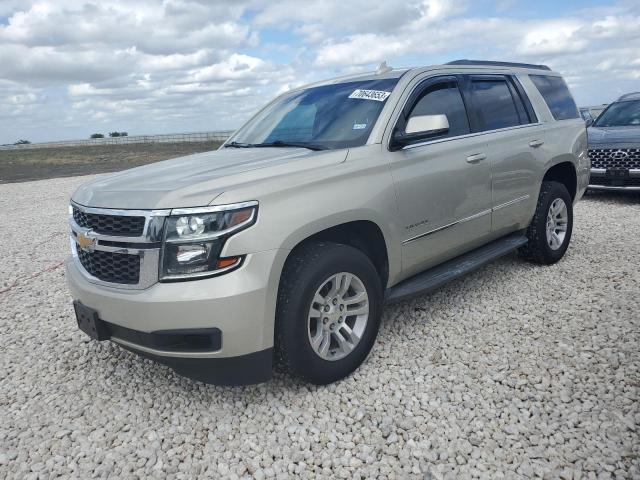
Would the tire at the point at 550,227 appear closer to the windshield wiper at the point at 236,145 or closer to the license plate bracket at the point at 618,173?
the windshield wiper at the point at 236,145

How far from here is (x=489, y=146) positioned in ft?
13.3

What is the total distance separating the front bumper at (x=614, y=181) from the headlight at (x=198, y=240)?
25.5 ft

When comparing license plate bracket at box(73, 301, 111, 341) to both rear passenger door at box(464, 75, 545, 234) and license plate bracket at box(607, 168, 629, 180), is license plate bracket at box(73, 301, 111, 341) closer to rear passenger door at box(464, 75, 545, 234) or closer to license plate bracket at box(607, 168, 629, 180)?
rear passenger door at box(464, 75, 545, 234)

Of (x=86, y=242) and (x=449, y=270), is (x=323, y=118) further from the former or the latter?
(x=86, y=242)

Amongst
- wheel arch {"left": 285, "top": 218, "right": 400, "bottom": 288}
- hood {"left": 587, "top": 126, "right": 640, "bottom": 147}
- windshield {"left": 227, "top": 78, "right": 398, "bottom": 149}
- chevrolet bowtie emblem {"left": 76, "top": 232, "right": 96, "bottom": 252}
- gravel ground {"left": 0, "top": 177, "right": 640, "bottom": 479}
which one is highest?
windshield {"left": 227, "top": 78, "right": 398, "bottom": 149}

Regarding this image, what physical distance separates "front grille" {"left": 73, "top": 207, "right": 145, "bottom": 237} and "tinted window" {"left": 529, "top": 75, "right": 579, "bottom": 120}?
163 inches

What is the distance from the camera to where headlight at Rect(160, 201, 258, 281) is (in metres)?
2.48

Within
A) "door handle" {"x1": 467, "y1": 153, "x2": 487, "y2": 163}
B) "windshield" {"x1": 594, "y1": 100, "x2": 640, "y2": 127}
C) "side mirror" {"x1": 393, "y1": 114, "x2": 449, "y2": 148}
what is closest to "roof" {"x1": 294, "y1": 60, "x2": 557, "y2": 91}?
"side mirror" {"x1": 393, "y1": 114, "x2": 449, "y2": 148}

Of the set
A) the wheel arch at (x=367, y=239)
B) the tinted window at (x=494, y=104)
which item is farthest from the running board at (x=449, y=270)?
the tinted window at (x=494, y=104)

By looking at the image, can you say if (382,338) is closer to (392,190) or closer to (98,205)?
(392,190)

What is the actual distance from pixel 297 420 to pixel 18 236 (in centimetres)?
737

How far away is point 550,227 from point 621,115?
227 inches

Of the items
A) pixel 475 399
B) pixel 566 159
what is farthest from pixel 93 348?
pixel 566 159

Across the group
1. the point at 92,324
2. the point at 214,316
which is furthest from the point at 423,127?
the point at 92,324
